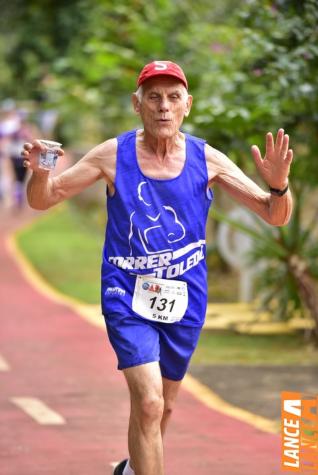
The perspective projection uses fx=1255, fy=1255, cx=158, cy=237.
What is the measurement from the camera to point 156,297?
18.5ft

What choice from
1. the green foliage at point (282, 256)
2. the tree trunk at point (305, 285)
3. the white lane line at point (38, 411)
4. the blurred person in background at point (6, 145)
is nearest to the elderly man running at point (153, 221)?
the white lane line at point (38, 411)

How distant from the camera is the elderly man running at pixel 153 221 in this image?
18.2ft

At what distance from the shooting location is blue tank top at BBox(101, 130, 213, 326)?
18.4 ft

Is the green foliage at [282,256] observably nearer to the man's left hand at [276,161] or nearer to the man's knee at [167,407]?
the man's knee at [167,407]

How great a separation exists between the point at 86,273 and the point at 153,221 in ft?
42.2

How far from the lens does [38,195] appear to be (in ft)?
18.6

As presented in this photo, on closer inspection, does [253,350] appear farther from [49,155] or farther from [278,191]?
[49,155]

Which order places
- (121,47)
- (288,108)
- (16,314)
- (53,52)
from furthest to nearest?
(53,52) < (121,47) < (16,314) < (288,108)

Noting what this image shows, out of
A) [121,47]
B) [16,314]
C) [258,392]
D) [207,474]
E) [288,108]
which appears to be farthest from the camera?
[121,47]

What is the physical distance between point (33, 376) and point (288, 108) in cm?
325

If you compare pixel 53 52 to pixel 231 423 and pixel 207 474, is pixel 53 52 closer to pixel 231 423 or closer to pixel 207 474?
pixel 231 423

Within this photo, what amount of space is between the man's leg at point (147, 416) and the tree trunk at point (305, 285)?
703 cm

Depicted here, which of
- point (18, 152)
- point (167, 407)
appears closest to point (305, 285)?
point (167, 407)

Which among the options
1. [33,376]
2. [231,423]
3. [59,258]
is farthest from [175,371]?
[59,258]
